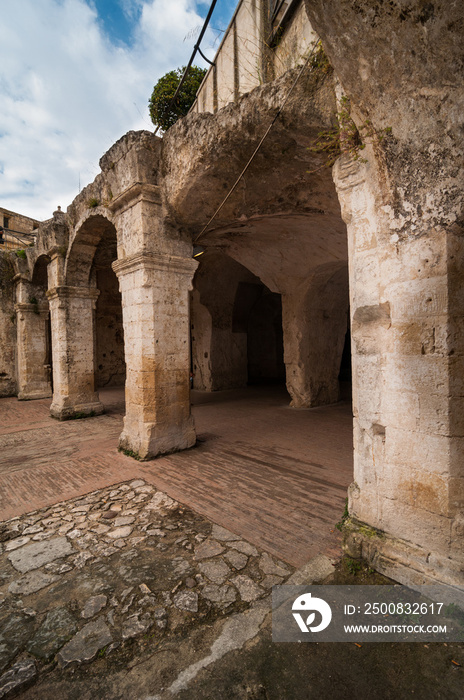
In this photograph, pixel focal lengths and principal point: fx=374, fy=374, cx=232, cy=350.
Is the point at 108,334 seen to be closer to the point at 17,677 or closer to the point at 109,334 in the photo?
the point at 109,334

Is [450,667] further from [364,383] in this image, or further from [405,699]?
[364,383]

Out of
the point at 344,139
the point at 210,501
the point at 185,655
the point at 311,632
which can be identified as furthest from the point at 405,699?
the point at 344,139

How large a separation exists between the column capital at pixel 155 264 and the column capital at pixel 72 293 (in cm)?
312

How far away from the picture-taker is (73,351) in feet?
27.2

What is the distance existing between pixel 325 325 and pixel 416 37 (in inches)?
268

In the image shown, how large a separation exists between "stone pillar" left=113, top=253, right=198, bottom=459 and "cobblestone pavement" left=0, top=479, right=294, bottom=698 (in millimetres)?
1614

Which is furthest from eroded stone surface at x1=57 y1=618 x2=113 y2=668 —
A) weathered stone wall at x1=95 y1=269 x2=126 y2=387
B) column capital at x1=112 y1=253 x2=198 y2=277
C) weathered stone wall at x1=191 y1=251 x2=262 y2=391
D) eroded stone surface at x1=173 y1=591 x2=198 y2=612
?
weathered stone wall at x1=95 y1=269 x2=126 y2=387

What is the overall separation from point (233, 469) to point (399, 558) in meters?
2.62

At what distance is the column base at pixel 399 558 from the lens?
7.27 ft

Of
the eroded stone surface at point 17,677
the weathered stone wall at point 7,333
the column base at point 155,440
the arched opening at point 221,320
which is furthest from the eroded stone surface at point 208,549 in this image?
the weathered stone wall at point 7,333

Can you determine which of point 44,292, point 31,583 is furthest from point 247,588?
point 44,292

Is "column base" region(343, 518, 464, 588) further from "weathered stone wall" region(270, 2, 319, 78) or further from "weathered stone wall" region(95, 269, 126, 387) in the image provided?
"weathered stone wall" region(95, 269, 126, 387)

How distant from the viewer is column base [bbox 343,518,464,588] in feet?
7.27

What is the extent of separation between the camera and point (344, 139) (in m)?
2.66
